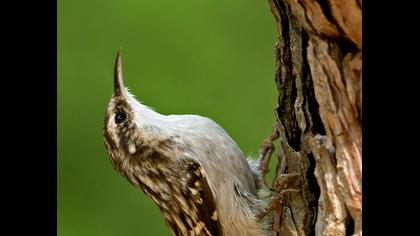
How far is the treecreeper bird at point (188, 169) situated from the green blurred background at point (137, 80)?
104cm

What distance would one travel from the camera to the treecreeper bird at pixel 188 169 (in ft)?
9.78

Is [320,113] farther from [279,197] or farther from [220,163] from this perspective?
[220,163]

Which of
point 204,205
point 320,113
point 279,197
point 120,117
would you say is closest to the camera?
point 320,113

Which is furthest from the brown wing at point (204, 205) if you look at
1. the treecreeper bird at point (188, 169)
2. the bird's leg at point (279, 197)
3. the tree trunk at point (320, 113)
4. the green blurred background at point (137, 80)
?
the green blurred background at point (137, 80)

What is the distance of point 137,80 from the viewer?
4.32 meters

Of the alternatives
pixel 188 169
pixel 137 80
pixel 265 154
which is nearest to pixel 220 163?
pixel 188 169

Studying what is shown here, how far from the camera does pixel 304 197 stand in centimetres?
230

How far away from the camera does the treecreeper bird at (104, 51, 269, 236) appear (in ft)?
9.78

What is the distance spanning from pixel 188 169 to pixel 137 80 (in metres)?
1.40

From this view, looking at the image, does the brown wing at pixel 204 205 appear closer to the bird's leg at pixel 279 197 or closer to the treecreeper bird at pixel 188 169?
the treecreeper bird at pixel 188 169

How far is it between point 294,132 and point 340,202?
352mm

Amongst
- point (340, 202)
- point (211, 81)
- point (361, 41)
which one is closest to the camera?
point (361, 41)
